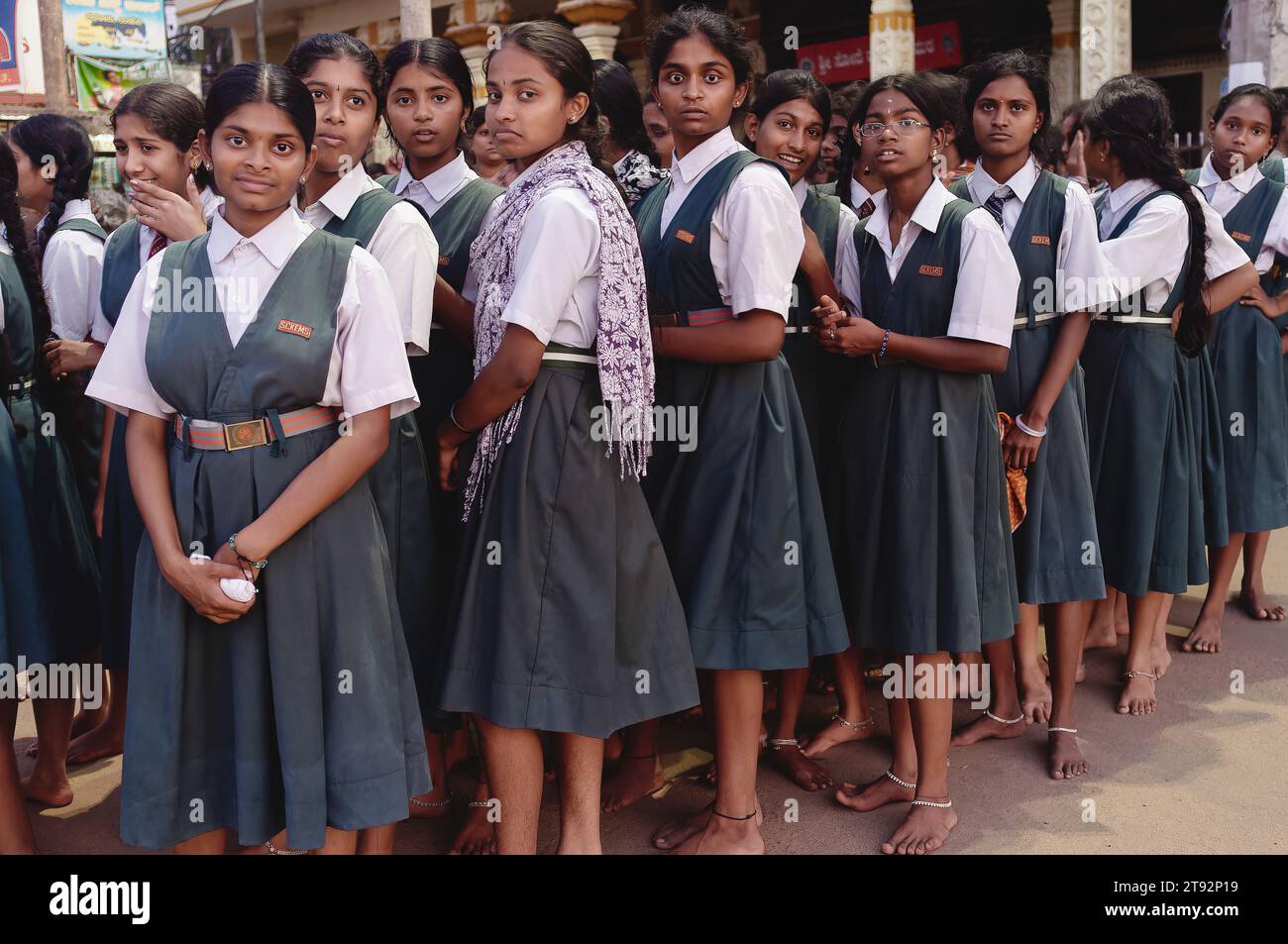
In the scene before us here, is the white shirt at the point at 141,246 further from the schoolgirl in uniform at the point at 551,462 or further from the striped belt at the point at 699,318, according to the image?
the striped belt at the point at 699,318

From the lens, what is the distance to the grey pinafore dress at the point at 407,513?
111 inches

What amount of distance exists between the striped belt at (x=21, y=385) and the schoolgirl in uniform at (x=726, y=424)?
5.49ft

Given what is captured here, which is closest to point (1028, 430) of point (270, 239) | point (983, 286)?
point (983, 286)

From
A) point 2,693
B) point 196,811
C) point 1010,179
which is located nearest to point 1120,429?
point 1010,179

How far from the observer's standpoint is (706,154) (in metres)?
2.93

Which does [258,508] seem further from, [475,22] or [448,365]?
[475,22]

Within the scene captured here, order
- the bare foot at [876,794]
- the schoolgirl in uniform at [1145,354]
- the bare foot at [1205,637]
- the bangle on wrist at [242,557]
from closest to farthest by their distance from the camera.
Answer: the bangle on wrist at [242,557] < the bare foot at [876,794] < the schoolgirl in uniform at [1145,354] < the bare foot at [1205,637]

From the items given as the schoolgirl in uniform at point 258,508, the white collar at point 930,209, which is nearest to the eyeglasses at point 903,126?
the white collar at point 930,209

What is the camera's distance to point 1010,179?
144 inches

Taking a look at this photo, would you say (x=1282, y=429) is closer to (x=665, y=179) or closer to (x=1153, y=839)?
(x=1153, y=839)

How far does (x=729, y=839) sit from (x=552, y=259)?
4.89 ft

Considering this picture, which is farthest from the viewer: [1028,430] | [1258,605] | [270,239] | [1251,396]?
[1258,605]

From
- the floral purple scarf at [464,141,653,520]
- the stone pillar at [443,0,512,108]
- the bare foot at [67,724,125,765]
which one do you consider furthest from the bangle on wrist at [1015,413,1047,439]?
the stone pillar at [443,0,512,108]

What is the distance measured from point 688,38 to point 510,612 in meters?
1.43
